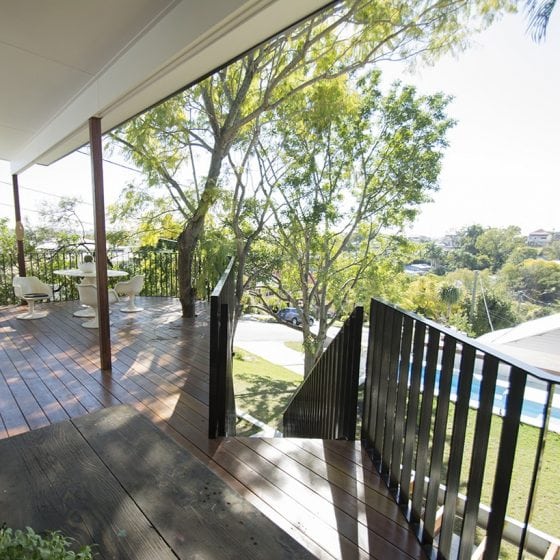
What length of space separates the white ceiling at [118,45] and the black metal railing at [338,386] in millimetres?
1793

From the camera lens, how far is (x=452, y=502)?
1361mm

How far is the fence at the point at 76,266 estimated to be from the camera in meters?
7.64

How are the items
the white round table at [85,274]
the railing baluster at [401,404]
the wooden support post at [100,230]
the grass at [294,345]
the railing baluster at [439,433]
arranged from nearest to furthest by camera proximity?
the railing baluster at [439,433] < the railing baluster at [401,404] < the wooden support post at [100,230] < the white round table at [85,274] < the grass at [294,345]

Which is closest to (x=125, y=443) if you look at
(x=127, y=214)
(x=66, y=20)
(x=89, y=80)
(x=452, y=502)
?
(x=452, y=502)

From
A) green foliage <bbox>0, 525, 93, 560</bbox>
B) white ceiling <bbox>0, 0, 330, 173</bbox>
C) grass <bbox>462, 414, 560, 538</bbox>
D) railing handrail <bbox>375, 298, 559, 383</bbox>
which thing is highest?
white ceiling <bbox>0, 0, 330, 173</bbox>

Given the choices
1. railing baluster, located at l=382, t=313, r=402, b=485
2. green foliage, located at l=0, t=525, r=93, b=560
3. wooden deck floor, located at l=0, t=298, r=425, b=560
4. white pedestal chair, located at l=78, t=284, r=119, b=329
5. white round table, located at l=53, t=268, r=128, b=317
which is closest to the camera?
green foliage, located at l=0, t=525, r=93, b=560

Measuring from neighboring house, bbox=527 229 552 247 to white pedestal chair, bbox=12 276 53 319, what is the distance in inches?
525

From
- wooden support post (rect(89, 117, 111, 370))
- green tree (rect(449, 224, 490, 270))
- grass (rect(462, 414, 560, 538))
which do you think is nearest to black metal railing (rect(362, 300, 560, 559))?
wooden support post (rect(89, 117, 111, 370))

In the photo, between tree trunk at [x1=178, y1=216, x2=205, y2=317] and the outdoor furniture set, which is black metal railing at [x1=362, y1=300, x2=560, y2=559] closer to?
the outdoor furniture set

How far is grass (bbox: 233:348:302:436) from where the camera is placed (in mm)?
8258

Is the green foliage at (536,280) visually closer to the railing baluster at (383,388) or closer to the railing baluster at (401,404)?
the railing baluster at (383,388)

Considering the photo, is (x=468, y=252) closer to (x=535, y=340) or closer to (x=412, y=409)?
(x=535, y=340)

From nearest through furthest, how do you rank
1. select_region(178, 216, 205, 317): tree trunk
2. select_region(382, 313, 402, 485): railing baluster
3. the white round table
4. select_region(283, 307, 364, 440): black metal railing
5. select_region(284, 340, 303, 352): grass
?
select_region(382, 313, 402, 485): railing baluster → select_region(283, 307, 364, 440): black metal railing → the white round table → select_region(178, 216, 205, 317): tree trunk → select_region(284, 340, 303, 352): grass

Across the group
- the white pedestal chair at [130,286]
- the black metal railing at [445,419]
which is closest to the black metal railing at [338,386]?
the black metal railing at [445,419]
